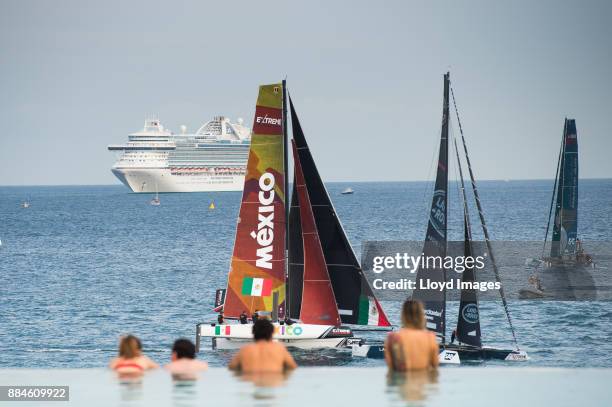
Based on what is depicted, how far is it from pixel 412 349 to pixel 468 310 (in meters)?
18.7

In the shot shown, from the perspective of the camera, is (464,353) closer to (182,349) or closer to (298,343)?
(298,343)

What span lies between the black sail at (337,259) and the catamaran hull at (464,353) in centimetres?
85

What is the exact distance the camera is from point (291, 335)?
28.6 meters

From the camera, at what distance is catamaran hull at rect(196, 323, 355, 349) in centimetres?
2862

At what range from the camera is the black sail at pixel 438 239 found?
85.9 ft

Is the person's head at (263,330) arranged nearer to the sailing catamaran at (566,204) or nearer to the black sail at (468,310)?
Answer: the black sail at (468,310)

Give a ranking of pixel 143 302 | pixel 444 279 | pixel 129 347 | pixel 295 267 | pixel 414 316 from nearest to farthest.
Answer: pixel 414 316
pixel 129 347
pixel 444 279
pixel 295 267
pixel 143 302

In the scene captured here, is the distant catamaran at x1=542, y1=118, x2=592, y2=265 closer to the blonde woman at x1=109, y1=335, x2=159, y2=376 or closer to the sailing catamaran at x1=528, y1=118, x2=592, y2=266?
the sailing catamaran at x1=528, y1=118, x2=592, y2=266

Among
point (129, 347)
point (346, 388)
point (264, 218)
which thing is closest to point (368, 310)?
point (264, 218)

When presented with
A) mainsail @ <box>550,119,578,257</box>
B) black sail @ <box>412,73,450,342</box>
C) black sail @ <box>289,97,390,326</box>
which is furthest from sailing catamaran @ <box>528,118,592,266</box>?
black sail @ <box>412,73,450,342</box>

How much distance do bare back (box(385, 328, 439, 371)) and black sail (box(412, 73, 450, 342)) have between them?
17.1 metres

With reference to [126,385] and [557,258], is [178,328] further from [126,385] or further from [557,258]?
[126,385]

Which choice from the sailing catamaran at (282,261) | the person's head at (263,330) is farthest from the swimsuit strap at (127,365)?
the sailing catamaran at (282,261)

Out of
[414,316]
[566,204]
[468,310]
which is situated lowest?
[414,316]
